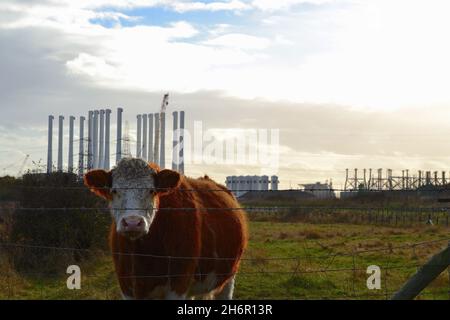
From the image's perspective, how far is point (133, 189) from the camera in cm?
780

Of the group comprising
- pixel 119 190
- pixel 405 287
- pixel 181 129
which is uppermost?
pixel 181 129

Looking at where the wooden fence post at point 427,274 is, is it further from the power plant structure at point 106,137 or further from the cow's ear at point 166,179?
the power plant structure at point 106,137

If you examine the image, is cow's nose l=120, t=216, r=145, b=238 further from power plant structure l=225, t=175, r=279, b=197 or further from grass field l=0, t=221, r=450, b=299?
grass field l=0, t=221, r=450, b=299

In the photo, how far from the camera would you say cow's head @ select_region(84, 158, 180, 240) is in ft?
24.1

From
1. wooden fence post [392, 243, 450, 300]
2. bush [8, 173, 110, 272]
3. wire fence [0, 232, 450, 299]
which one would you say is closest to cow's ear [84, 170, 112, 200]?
wire fence [0, 232, 450, 299]

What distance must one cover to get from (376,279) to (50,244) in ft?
27.8

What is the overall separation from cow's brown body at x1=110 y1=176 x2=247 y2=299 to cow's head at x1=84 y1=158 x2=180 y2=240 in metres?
0.25

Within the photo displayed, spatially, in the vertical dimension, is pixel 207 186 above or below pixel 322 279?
above

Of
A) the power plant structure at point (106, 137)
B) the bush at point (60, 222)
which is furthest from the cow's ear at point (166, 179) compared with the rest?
the power plant structure at point (106, 137)

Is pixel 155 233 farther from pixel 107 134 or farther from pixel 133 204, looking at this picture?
pixel 107 134

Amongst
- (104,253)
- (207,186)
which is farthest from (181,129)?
(207,186)

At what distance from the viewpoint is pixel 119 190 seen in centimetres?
785
